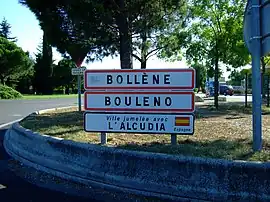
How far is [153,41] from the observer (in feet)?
47.6

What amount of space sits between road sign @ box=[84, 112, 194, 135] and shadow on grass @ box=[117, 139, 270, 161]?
31 centimetres

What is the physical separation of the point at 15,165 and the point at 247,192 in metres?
4.50

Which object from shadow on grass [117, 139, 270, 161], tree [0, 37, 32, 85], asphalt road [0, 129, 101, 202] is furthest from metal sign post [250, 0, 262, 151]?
tree [0, 37, 32, 85]

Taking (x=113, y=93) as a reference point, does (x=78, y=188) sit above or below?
below

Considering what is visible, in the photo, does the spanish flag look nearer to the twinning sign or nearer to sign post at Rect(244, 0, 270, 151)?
the twinning sign

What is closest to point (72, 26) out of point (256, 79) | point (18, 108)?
point (256, 79)

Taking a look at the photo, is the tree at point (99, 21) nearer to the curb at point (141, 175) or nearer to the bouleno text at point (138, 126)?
the bouleno text at point (138, 126)

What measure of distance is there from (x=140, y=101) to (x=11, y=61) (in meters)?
54.4

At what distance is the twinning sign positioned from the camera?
7008 mm

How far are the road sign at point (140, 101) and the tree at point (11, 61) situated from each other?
52.2m

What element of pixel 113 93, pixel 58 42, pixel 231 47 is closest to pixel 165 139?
pixel 113 93

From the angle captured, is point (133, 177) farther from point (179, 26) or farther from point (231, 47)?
point (231, 47)

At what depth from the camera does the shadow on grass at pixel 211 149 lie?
6.21 meters

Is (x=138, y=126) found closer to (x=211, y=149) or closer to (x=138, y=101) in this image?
(x=138, y=101)
